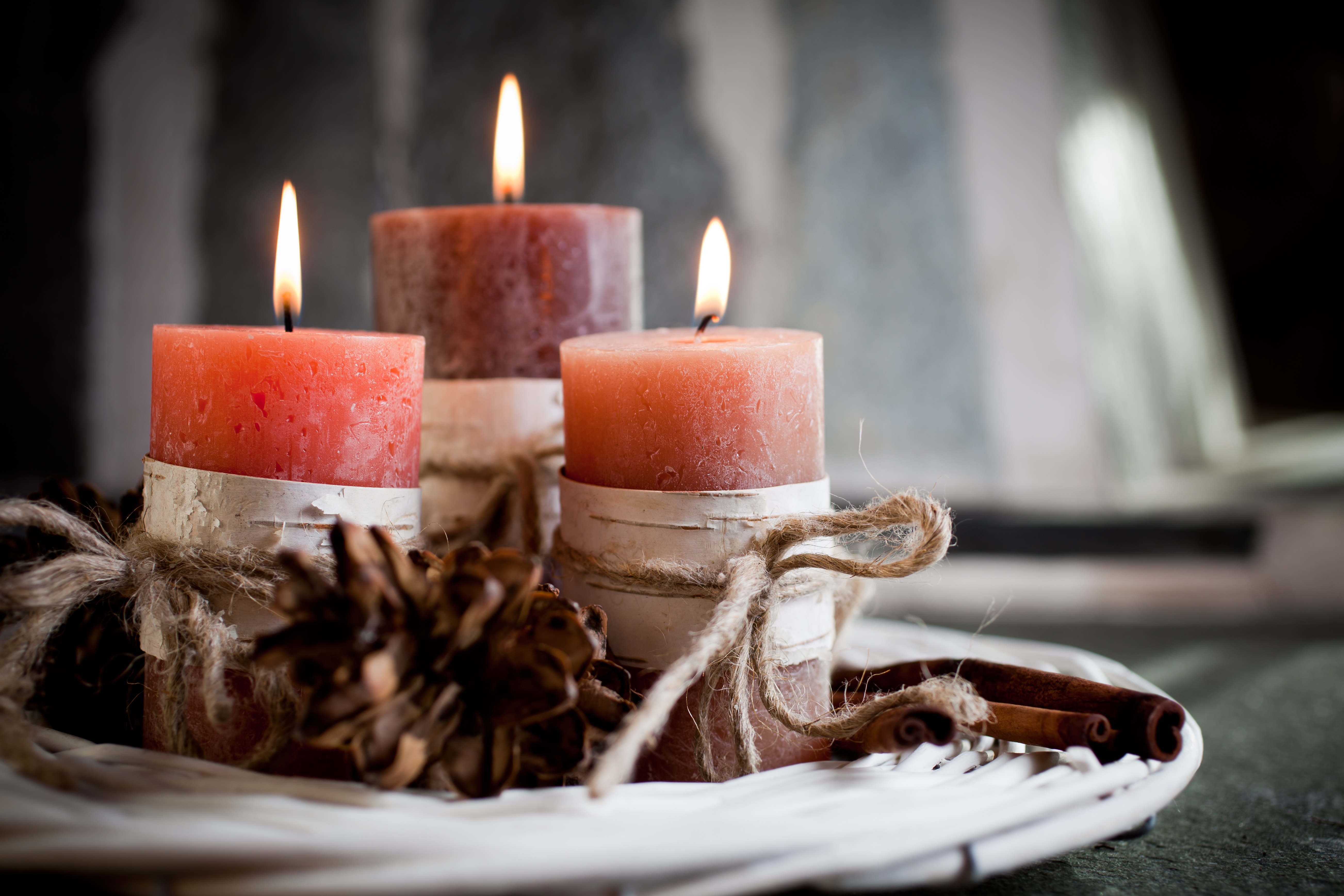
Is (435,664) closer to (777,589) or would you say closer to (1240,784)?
(777,589)

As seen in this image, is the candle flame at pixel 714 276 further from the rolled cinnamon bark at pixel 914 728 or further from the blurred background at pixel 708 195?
the blurred background at pixel 708 195

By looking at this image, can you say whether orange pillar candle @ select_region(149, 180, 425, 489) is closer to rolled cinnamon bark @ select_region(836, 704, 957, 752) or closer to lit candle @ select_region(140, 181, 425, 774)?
lit candle @ select_region(140, 181, 425, 774)

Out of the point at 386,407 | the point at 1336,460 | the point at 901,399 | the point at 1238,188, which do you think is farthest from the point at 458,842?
the point at 1238,188

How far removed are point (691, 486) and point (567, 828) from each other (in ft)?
0.54

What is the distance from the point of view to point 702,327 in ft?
1.54

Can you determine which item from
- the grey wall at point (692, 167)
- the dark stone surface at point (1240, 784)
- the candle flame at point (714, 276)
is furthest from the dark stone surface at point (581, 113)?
the candle flame at point (714, 276)

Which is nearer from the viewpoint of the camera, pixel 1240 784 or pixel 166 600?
pixel 166 600

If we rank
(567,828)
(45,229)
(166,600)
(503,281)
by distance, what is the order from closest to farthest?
(567,828), (166,600), (503,281), (45,229)

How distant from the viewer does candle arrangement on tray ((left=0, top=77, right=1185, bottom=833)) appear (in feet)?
1.18

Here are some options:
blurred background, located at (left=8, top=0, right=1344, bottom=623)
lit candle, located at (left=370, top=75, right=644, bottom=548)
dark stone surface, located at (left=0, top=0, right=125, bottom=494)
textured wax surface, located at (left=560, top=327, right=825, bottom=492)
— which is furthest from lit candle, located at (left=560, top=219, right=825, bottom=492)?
dark stone surface, located at (left=0, top=0, right=125, bottom=494)

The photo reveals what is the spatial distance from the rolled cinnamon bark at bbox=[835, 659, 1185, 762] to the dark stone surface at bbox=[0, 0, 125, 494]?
1.13 m

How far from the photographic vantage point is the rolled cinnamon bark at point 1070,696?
0.42 meters

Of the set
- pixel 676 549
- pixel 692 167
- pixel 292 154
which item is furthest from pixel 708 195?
pixel 676 549

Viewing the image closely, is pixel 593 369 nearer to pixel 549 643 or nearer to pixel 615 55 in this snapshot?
pixel 549 643
